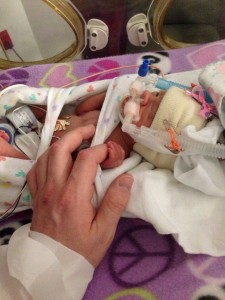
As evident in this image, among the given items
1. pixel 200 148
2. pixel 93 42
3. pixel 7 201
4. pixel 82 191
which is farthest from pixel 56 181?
pixel 93 42

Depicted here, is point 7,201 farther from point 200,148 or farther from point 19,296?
point 200,148

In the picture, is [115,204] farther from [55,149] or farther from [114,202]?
[55,149]

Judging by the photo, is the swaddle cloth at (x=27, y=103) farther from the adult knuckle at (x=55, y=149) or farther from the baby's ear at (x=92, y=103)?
the adult knuckle at (x=55, y=149)

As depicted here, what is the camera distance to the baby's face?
1070 mm

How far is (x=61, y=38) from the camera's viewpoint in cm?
165

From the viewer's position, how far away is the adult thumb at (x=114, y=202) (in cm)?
90

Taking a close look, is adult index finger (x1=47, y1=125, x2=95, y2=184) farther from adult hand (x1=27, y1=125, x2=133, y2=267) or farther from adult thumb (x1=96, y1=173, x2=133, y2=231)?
adult thumb (x1=96, y1=173, x2=133, y2=231)

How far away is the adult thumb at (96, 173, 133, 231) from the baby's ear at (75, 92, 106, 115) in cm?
34

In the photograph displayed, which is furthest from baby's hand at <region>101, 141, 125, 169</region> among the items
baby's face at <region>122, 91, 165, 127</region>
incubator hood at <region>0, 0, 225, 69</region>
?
incubator hood at <region>0, 0, 225, 69</region>

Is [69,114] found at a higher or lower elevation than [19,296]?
higher

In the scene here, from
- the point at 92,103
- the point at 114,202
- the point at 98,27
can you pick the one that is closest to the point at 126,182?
the point at 114,202

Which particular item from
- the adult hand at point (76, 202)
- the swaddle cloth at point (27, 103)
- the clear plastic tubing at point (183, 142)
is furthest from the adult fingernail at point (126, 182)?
the swaddle cloth at point (27, 103)

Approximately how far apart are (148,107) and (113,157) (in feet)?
0.63

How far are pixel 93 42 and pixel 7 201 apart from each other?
0.84 meters
